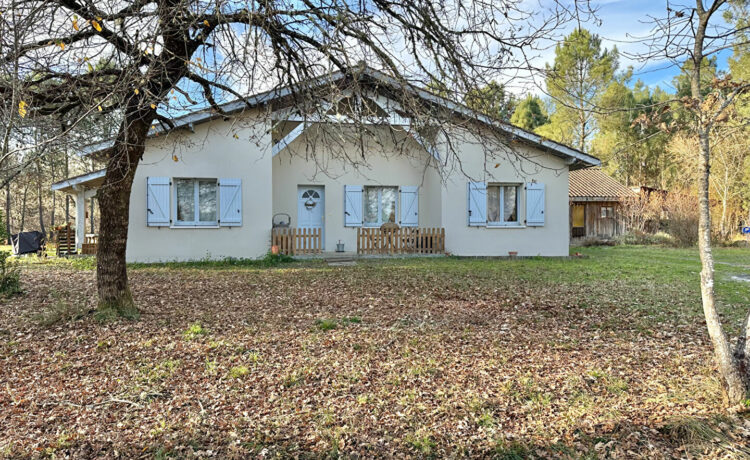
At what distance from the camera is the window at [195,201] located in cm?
1130

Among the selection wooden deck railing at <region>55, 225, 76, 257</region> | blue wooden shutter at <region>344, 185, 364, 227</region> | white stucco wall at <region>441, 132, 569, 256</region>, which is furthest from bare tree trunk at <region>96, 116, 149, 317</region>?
wooden deck railing at <region>55, 225, 76, 257</region>

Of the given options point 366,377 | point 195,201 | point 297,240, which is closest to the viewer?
point 366,377

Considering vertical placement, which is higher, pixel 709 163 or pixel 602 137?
pixel 602 137

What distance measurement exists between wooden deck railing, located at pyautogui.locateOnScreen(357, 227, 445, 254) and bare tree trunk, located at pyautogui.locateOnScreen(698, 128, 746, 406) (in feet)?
30.4

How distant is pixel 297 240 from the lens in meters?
11.8

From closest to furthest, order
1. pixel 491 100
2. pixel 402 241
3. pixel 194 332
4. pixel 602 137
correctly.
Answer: pixel 194 332
pixel 491 100
pixel 402 241
pixel 602 137

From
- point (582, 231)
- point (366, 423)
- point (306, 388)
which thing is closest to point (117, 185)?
point (306, 388)

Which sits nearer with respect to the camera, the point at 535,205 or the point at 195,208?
the point at 195,208

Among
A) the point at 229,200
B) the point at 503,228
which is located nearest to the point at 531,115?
the point at 503,228

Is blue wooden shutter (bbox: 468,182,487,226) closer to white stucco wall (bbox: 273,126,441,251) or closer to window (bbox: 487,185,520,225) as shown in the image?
window (bbox: 487,185,520,225)

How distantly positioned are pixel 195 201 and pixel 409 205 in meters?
6.05

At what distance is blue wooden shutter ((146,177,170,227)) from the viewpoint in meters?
10.9

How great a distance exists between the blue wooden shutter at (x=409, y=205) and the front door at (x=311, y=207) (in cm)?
242

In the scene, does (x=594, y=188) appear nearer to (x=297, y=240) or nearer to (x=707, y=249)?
(x=297, y=240)
